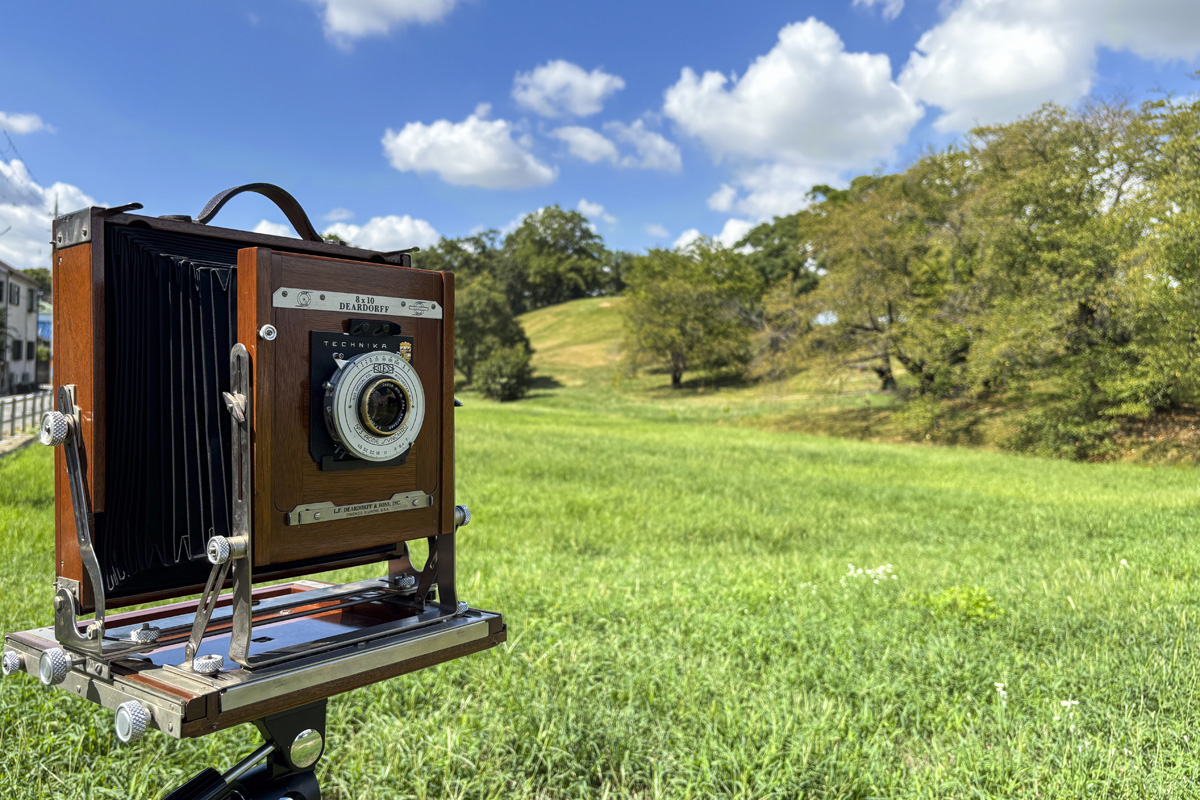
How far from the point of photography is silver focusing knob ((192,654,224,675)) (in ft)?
4.27

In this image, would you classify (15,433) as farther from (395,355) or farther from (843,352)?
(843,352)

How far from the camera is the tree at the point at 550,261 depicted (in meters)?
92.5

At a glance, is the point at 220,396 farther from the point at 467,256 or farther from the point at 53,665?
the point at 467,256

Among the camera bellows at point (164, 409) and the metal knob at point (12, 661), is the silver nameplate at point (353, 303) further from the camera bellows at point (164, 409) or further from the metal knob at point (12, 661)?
the metal knob at point (12, 661)

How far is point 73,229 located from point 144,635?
76 centimetres

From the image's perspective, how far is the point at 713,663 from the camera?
430cm

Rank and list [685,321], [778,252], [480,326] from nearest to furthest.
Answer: [685,321]
[480,326]
[778,252]

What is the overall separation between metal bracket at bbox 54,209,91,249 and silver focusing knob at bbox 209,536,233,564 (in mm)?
586

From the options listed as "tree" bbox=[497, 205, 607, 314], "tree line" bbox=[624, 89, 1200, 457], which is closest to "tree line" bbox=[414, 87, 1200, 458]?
"tree line" bbox=[624, 89, 1200, 457]

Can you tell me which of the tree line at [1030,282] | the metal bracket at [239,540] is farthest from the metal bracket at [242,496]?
the tree line at [1030,282]

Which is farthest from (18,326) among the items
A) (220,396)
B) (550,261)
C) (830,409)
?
(550,261)

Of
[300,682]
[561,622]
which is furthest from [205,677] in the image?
[561,622]

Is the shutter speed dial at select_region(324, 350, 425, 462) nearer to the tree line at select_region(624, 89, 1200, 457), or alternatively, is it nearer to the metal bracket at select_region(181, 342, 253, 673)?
the metal bracket at select_region(181, 342, 253, 673)

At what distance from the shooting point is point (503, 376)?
4378 centimetres
